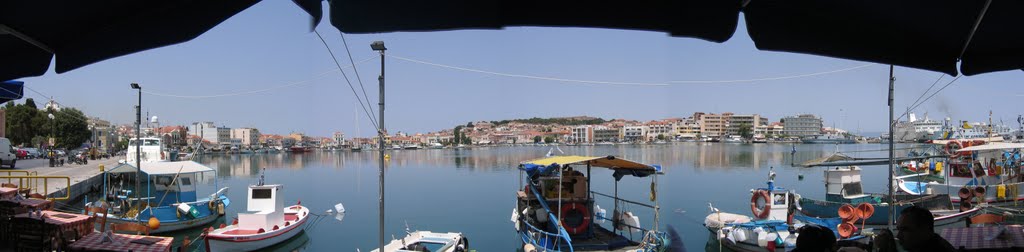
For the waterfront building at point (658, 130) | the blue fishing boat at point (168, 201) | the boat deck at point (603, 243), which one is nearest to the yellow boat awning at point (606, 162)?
the boat deck at point (603, 243)

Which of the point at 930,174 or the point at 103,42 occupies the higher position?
the point at 103,42

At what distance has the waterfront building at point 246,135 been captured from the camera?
137750 millimetres

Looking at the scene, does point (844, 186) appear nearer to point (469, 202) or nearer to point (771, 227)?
point (771, 227)

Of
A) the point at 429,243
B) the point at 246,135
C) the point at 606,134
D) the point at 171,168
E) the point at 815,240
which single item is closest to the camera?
the point at 815,240

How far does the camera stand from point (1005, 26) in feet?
8.19

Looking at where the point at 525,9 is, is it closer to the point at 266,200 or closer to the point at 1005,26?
the point at 1005,26

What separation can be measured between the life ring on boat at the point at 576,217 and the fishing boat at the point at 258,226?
719 cm

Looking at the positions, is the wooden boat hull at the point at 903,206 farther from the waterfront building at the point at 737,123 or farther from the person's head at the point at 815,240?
the waterfront building at the point at 737,123

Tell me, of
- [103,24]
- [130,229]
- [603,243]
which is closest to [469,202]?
[603,243]

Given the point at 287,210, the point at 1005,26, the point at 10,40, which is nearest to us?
the point at 1005,26

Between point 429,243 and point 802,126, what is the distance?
13365 cm

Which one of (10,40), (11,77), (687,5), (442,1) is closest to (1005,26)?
(687,5)

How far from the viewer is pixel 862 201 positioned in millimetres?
15023

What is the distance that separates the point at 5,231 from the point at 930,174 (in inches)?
1259
